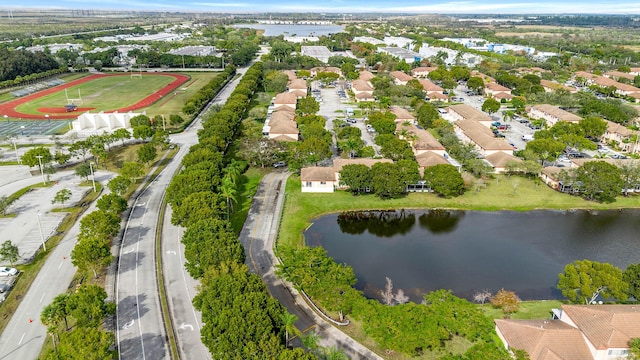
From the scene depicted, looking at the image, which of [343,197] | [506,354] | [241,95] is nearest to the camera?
[506,354]

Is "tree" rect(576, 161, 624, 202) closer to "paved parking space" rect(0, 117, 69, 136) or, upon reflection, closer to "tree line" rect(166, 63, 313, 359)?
"tree line" rect(166, 63, 313, 359)

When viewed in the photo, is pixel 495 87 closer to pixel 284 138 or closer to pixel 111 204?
pixel 284 138

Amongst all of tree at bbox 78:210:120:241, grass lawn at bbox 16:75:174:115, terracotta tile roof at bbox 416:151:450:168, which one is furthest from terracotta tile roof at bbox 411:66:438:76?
tree at bbox 78:210:120:241

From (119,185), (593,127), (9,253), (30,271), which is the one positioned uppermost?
(593,127)

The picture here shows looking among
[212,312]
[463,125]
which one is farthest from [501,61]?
[212,312]

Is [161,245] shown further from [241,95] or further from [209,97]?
[209,97]

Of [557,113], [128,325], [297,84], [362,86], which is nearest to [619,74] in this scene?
[557,113]
